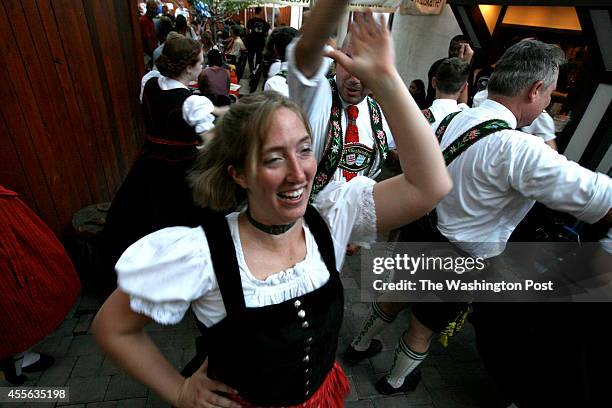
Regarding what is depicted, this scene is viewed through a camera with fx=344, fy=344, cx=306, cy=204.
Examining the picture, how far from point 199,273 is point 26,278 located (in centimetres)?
142

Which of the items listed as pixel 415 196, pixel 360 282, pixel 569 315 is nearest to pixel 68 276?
pixel 415 196

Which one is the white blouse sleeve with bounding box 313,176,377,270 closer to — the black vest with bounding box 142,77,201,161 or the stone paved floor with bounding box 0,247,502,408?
the stone paved floor with bounding box 0,247,502,408

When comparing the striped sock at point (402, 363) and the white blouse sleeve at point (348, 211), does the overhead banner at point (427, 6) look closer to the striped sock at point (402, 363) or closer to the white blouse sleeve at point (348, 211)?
the striped sock at point (402, 363)

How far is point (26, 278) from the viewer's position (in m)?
1.81

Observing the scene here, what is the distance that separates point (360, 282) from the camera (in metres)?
3.38

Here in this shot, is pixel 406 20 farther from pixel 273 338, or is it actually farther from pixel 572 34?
pixel 273 338

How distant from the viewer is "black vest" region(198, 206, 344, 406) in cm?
104

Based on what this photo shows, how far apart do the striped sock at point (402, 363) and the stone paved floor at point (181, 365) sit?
149mm

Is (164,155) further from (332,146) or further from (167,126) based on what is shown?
(332,146)

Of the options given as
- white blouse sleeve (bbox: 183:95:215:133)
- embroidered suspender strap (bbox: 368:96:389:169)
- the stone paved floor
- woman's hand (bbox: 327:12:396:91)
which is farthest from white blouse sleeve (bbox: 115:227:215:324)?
white blouse sleeve (bbox: 183:95:215:133)

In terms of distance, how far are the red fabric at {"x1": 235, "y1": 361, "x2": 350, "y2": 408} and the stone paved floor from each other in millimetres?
897

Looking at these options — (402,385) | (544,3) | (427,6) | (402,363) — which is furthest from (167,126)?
(427,6)

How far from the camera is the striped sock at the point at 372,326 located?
233 centimetres

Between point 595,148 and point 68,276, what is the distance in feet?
18.1
